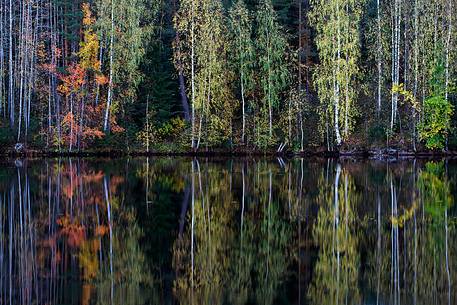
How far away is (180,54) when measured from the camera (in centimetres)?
4462

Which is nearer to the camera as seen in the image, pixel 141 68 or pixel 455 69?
pixel 455 69

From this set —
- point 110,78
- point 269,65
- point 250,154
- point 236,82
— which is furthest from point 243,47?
point 110,78

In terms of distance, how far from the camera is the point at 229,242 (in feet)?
41.2

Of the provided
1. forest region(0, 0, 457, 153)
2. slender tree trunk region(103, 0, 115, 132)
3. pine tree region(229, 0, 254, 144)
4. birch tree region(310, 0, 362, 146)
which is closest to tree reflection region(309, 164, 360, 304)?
birch tree region(310, 0, 362, 146)

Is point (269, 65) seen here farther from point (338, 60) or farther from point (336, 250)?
point (336, 250)

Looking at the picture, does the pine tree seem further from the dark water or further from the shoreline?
the dark water

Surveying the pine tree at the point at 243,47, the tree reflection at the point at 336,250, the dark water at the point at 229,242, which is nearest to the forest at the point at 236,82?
the pine tree at the point at 243,47

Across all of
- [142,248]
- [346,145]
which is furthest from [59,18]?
[142,248]

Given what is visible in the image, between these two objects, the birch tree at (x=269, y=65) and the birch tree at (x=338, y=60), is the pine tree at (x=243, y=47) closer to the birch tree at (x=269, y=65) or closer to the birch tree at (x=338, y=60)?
the birch tree at (x=269, y=65)

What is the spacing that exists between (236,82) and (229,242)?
35154 mm

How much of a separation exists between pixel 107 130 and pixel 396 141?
19.8m

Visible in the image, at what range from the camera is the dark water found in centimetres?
918

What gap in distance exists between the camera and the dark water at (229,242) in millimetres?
9180

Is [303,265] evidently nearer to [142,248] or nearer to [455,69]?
[142,248]
